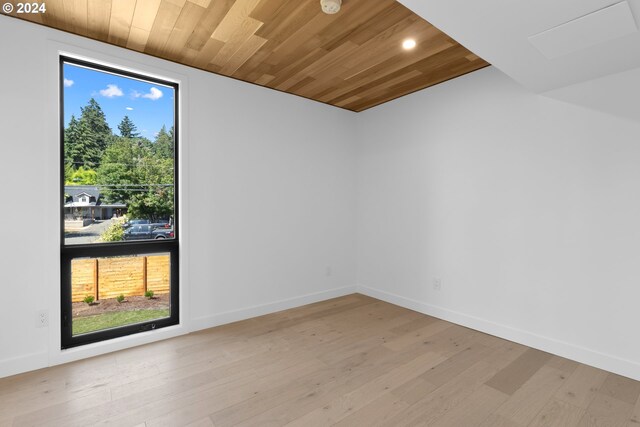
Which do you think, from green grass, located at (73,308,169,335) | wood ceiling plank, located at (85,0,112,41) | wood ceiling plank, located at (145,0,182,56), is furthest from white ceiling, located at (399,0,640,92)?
green grass, located at (73,308,169,335)

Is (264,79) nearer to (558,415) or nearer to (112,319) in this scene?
(112,319)

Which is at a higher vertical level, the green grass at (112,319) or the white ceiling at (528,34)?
the white ceiling at (528,34)

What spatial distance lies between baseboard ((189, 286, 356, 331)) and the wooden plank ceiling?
8.13 feet

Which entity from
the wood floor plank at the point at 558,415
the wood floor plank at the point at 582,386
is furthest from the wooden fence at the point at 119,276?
the wood floor plank at the point at 582,386

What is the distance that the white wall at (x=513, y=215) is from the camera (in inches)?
92.0

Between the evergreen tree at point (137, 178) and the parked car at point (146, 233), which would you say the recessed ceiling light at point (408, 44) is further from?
the parked car at point (146, 233)

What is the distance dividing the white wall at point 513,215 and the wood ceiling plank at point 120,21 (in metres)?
2.84

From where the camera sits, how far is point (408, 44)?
A: 2.52 meters

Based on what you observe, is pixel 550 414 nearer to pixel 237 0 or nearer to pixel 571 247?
pixel 571 247

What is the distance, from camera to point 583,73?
2.23 m

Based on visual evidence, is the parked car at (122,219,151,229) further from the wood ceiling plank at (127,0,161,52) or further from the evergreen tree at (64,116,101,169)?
the wood ceiling plank at (127,0,161,52)

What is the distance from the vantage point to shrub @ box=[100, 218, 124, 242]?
2.69 meters

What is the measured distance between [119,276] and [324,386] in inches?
79.7

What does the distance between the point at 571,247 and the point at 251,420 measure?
107 inches
